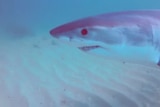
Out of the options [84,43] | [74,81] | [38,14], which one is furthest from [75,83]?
[38,14]

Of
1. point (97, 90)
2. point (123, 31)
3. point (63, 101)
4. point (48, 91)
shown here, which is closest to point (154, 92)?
point (97, 90)

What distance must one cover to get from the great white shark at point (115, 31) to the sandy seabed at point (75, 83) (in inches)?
6.5

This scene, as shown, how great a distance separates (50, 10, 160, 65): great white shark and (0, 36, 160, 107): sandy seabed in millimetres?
164

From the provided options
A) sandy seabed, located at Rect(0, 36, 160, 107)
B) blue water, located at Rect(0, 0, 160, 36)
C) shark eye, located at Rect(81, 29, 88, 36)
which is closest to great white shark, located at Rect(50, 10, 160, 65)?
shark eye, located at Rect(81, 29, 88, 36)

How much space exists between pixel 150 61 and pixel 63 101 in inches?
30.3

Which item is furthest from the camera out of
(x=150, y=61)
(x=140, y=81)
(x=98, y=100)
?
(x=140, y=81)

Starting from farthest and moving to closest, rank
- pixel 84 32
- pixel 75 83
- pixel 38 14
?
pixel 38 14, pixel 75 83, pixel 84 32

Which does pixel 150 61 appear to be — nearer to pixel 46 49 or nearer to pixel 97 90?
pixel 97 90

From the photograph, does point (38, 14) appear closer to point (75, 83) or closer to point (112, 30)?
point (75, 83)

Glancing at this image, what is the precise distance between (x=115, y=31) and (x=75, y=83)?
1.13 m

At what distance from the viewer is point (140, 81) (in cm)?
208

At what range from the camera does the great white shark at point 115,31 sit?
109 cm

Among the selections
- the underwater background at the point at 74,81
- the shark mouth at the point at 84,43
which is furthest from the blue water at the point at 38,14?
the shark mouth at the point at 84,43

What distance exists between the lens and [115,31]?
1.10 meters
